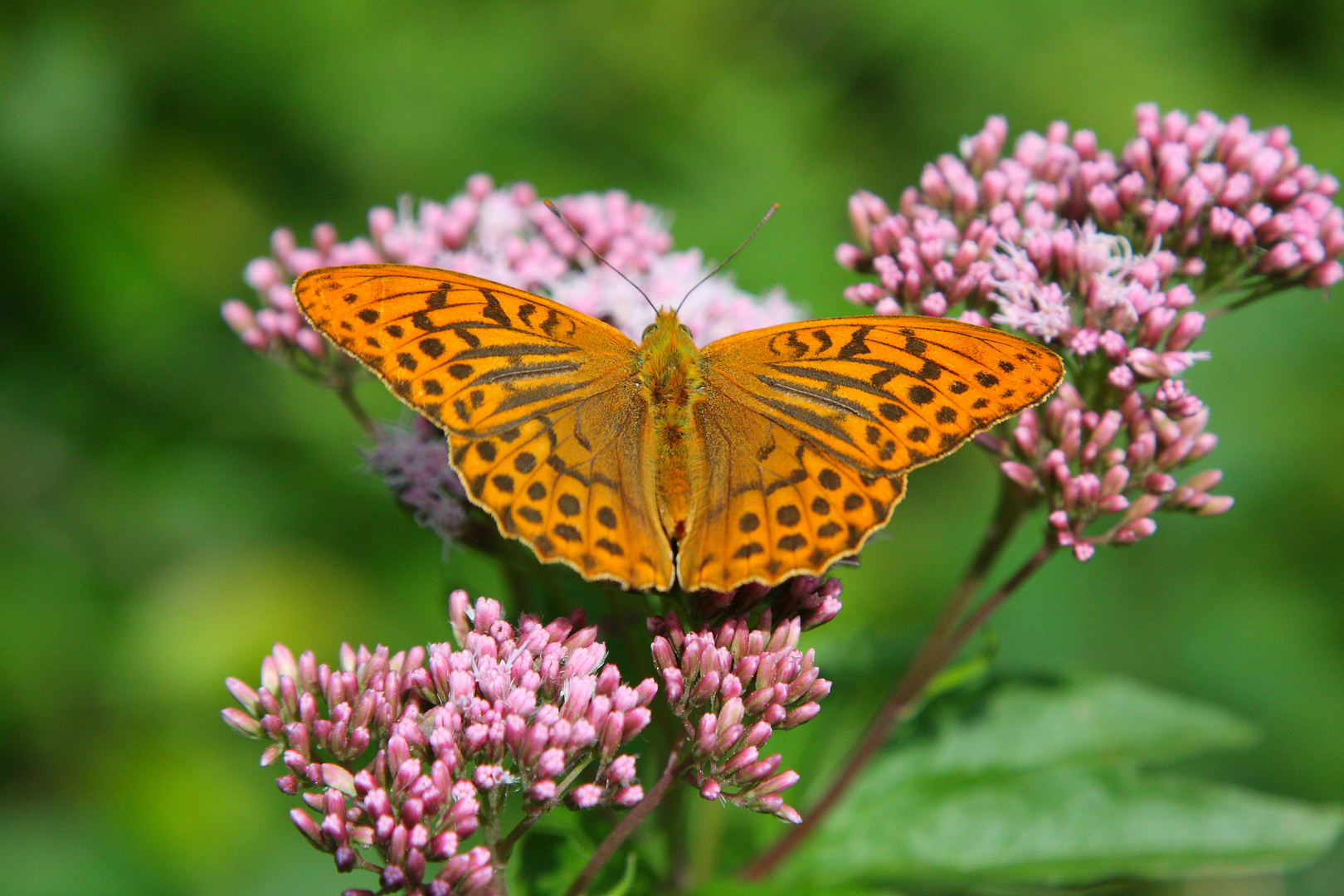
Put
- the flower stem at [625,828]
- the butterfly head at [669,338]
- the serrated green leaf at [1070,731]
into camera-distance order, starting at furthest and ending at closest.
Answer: the serrated green leaf at [1070,731] < the butterfly head at [669,338] < the flower stem at [625,828]

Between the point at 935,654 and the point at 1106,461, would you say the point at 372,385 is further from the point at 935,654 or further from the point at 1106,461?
the point at 1106,461

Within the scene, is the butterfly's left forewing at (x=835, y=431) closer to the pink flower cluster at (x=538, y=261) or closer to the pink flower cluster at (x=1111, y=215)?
the pink flower cluster at (x=1111, y=215)

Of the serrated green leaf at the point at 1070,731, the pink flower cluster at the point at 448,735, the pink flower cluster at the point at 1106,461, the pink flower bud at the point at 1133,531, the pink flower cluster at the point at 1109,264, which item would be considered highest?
the pink flower cluster at the point at 1109,264

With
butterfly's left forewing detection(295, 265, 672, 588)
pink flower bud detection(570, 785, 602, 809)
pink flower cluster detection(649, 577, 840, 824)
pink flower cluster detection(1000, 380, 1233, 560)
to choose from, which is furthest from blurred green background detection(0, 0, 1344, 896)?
pink flower bud detection(570, 785, 602, 809)

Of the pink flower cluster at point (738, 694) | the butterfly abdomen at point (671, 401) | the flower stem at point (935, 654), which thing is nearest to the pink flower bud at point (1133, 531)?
the flower stem at point (935, 654)

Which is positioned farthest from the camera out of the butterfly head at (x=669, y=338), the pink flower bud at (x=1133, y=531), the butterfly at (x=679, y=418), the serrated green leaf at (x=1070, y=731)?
the serrated green leaf at (x=1070, y=731)

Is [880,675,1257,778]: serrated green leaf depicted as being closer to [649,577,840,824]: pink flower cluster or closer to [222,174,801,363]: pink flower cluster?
[649,577,840,824]: pink flower cluster

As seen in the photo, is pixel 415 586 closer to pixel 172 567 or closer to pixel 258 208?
pixel 172 567

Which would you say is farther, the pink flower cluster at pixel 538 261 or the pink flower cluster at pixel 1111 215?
the pink flower cluster at pixel 538 261
